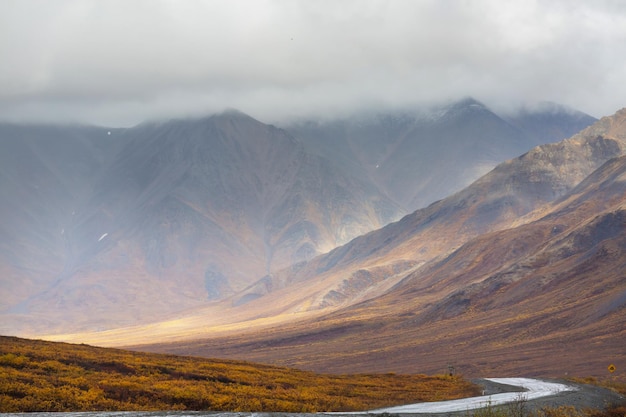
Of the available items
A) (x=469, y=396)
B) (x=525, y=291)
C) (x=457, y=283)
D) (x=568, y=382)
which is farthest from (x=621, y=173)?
(x=469, y=396)

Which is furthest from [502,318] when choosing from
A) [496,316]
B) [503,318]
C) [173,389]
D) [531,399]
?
[173,389]

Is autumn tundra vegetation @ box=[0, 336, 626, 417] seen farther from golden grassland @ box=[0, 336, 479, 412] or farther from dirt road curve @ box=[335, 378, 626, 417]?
dirt road curve @ box=[335, 378, 626, 417]

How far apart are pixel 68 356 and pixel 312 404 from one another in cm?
1727

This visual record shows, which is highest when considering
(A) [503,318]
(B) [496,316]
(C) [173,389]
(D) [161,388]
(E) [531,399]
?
(B) [496,316]

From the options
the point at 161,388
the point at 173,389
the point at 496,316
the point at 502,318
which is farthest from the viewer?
the point at 496,316

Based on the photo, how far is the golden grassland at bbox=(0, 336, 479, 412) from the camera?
38219 millimetres

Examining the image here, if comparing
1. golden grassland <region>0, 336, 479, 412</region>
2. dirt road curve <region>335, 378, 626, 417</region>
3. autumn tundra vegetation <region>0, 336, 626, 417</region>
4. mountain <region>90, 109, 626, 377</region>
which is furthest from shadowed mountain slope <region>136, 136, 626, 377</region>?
autumn tundra vegetation <region>0, 336, 626, 417</region>

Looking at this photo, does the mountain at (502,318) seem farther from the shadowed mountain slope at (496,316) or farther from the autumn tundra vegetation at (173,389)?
the autumn tundra vegetation at (173,389)

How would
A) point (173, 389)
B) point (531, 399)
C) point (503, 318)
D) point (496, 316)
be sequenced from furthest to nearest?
point (496, 316) < point (503, 318) < point (531, 399) < point (173, 389)

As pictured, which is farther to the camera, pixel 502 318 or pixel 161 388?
pixel 502 318

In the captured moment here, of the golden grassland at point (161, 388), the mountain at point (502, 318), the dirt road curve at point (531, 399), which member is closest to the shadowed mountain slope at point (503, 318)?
the mountain at point (502, 318)

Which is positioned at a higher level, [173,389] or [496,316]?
[496,316]

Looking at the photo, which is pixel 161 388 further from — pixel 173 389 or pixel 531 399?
pixel 531 399

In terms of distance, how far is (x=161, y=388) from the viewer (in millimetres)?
43656
